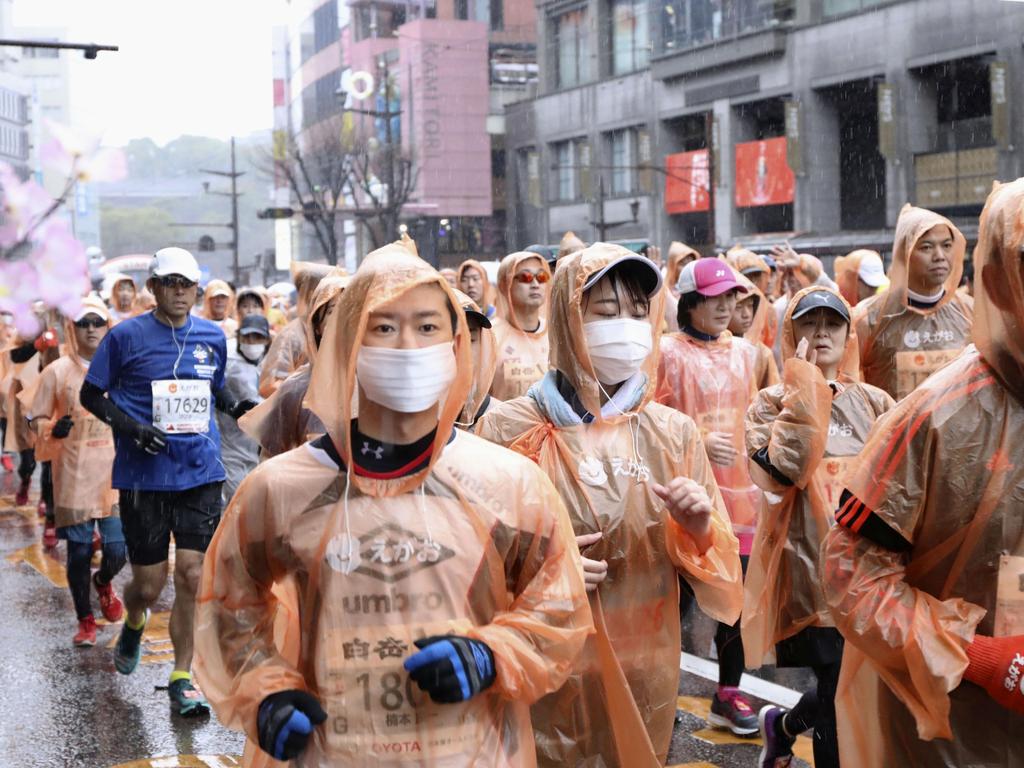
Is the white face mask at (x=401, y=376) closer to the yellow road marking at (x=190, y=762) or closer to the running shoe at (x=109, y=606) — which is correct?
the yellow road marking at (x=190, y=762)

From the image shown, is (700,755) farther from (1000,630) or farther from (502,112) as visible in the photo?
(502,112)

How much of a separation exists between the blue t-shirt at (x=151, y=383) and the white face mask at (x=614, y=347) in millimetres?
3312

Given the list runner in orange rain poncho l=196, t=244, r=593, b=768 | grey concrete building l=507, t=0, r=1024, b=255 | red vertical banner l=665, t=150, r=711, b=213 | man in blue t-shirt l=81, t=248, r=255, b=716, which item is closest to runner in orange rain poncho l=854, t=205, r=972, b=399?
man in blue t-shirt l=81, t=248, r=255, b=716

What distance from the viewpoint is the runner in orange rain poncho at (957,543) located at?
293cm

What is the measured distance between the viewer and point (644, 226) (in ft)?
161

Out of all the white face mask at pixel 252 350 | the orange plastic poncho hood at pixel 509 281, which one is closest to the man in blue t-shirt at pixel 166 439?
the orange plastic poncho hood at pixel 509 281

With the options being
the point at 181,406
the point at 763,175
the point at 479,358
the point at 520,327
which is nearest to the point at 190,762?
the point at 181,406

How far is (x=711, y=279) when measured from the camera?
6887 millimetres

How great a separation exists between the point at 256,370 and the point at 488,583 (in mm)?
7281

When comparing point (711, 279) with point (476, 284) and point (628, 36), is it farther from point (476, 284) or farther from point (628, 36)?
point (628, 36)

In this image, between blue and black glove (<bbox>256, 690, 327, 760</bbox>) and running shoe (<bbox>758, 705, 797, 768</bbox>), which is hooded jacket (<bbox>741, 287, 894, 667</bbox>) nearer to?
running shoe (<bbox>758, 705, 797, 768</bbox>)

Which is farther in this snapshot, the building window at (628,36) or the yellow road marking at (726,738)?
the building window at (628,36)

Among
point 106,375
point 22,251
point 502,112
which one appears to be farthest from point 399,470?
point 502,112

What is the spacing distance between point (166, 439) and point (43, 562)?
4.93 meters
